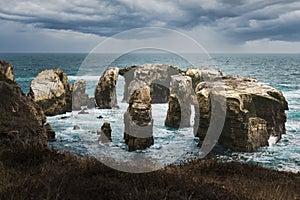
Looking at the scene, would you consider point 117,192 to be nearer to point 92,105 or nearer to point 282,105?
point 282,105

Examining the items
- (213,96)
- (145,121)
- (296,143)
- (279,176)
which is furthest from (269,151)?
(279,176)

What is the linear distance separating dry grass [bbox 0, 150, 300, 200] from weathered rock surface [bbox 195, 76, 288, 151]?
71.8 ft

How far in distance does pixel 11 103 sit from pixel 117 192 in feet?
33.8

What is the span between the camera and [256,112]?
113ft

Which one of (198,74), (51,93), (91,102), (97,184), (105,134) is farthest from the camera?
(198,74)

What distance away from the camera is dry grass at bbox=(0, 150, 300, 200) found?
505 centimetres

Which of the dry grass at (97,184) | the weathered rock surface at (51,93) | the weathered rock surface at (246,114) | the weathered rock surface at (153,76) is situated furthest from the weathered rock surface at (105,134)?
the weathered rock surface at (153,76)

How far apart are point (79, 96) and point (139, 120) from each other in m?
28.6

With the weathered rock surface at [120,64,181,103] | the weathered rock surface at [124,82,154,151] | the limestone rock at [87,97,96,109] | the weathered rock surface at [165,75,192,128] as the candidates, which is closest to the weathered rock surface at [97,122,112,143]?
the weathered rock surface at [124,82,154,151]

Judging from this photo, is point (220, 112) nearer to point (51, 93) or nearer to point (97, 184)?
point (97, 184)

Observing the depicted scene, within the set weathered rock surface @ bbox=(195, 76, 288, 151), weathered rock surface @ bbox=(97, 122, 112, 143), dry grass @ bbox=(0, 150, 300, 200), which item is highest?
dry grass @ bbox=(0, 150, 300, 200)

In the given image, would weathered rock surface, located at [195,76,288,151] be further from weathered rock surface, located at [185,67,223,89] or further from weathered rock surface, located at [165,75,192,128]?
weathered rock surface, located at [185,67,223,89]

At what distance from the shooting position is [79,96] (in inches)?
2264

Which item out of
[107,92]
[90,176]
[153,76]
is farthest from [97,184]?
[153,76]
